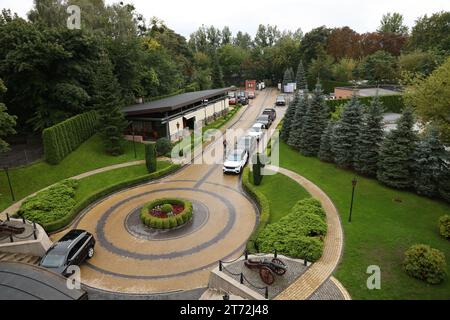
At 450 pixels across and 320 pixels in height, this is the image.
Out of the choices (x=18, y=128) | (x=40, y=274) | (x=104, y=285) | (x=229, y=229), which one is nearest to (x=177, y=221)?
(x=229, y=229)

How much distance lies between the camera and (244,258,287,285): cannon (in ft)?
41.7

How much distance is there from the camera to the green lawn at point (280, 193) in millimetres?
19719

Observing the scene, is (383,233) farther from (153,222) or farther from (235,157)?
(235,157)

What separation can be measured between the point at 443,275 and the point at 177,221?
13529 millimetres

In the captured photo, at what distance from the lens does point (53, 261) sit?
1464 centimetres

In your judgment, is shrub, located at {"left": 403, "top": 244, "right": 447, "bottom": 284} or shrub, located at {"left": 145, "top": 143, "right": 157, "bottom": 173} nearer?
shrub, located at {"left": 403, "top": 244, "right": 447, "bottom": 284}

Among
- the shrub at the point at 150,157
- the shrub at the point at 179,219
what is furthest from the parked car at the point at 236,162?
the shrub at the point at 179,219

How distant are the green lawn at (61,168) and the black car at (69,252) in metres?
8.94

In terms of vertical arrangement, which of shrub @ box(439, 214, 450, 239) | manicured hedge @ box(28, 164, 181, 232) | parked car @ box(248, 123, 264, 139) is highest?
parked car @ box(248, 123, 264, 139)

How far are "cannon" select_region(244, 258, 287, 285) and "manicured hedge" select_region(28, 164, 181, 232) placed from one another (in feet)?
41.0

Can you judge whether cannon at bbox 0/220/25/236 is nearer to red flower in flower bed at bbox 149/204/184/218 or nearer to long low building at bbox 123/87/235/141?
red flower in flower bed at bbox 149/204/184/218

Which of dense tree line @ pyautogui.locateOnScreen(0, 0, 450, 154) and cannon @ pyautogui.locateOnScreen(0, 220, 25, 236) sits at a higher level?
dense tree line @ pyautogui.locateOnScreen(0, 0, 450, 154)

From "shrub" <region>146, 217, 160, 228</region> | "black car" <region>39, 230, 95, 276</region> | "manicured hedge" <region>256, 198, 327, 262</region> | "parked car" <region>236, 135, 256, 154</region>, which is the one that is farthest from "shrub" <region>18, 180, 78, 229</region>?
"parked car" <region>236, 135, 256, 154</region>

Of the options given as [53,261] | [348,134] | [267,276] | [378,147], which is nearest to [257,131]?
[348,134]
